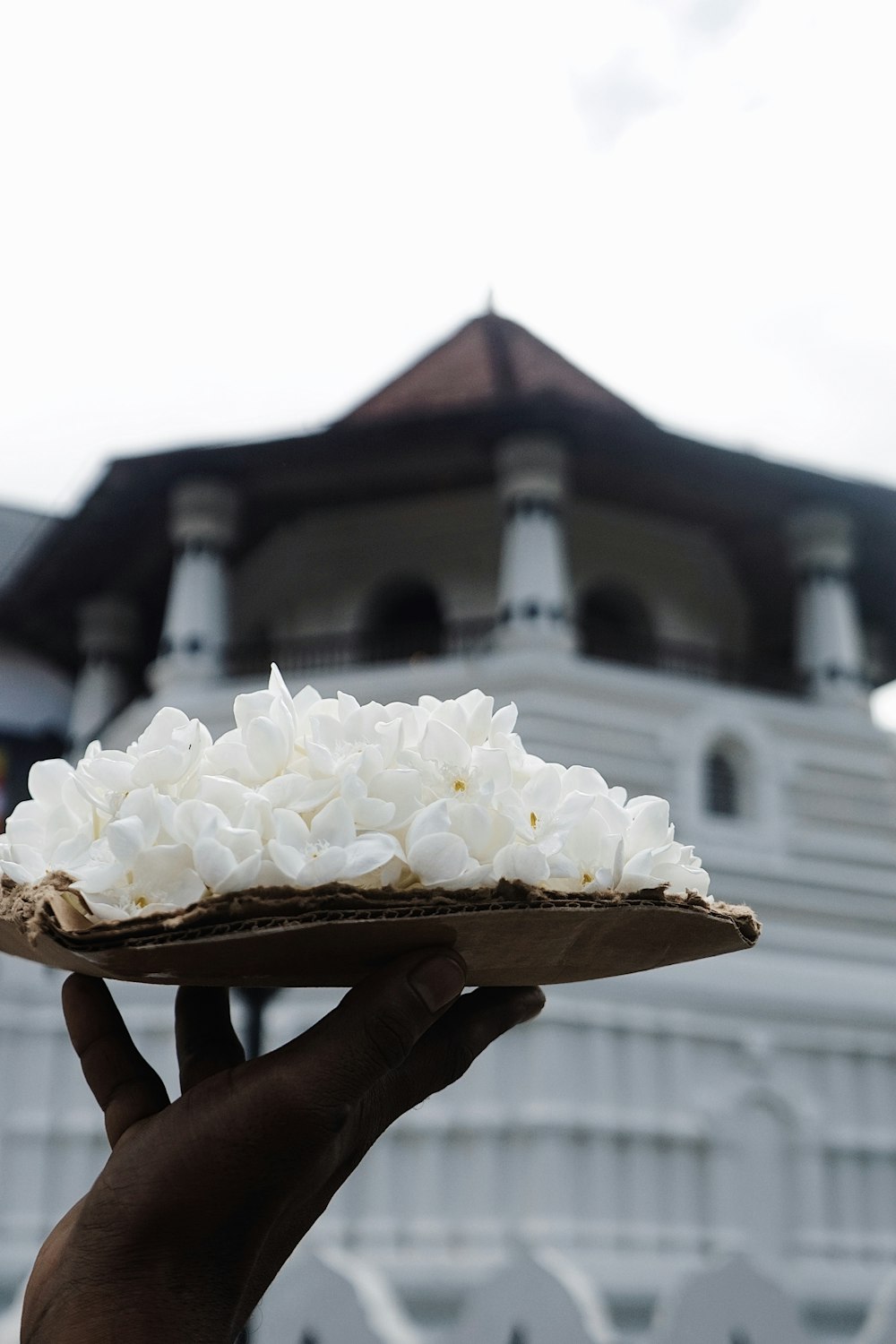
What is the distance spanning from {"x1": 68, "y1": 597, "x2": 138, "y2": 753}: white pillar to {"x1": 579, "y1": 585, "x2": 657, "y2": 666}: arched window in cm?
457

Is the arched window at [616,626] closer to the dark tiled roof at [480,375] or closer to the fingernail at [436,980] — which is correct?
the dark tiled roof at [480,375]

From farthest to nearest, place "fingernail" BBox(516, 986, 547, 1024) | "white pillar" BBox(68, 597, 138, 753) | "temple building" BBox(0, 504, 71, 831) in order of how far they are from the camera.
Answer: "temple building" BBox(0, 504, 71, 831) < "white pillar" BBox(68, 597, 138, 753) < "fingernail" BBox(516, 986, 547, 1024)

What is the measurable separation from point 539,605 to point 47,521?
8.88 m

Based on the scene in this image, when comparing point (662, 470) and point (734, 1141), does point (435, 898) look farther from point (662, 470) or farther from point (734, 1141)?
point (662, 470)

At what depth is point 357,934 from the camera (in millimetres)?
1267

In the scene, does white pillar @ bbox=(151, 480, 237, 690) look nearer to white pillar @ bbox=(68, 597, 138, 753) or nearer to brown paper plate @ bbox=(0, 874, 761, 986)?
white pillar @ bbox=(68, 597, 138, 753)

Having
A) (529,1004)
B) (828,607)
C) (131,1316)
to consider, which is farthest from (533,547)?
(131,1316)

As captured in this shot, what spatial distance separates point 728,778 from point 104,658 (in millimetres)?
6275

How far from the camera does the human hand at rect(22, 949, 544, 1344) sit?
48.9 inches

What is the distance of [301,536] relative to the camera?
1205 cm

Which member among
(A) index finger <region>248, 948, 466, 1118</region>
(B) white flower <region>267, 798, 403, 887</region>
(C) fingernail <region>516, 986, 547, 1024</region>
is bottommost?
(A) index finger <region>248, 948, 466, 1118</region>

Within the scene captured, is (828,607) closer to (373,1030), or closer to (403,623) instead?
(403,623)

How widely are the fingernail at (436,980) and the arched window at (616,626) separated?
10.1 metres

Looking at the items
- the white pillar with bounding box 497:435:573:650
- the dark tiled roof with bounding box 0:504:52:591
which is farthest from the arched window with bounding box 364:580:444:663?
the dark tiled roof with bounding box 0:504:52:591
